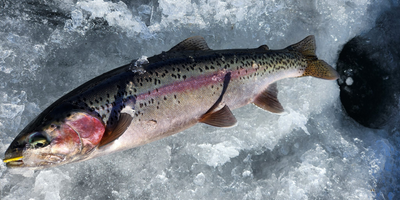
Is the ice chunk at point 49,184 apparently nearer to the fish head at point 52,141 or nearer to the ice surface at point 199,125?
the ice surface at point 199,125

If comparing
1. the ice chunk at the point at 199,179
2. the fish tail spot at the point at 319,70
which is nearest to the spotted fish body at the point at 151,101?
the fish tail spot at the point at 319,70

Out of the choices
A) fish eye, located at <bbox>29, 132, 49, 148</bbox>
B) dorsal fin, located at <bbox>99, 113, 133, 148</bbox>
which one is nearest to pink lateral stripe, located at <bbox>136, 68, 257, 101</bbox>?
dorsal fin, located at <bbox>99, 113, 133, 148</bbox>

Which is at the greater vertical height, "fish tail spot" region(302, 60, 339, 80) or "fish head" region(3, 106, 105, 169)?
"fish tail spot" region(302, 60, 339, 80)

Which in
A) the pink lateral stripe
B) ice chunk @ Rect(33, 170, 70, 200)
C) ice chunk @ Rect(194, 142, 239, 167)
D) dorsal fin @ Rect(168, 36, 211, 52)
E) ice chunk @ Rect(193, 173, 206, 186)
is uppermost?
dorsal fin @ Rect(168, 36, 211, 52)

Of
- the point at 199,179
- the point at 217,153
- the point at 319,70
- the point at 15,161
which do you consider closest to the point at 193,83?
the point at 217,153

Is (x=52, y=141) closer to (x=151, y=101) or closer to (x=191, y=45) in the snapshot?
(x=151, y=101)

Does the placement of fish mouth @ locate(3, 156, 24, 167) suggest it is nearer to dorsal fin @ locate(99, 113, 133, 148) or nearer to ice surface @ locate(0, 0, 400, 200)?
dorsal fin @ locate(99, 113, 133, 148)

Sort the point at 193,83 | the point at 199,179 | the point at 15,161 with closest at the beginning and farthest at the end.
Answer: the point at 15,161
the point at 193,83
the point at 199,179
